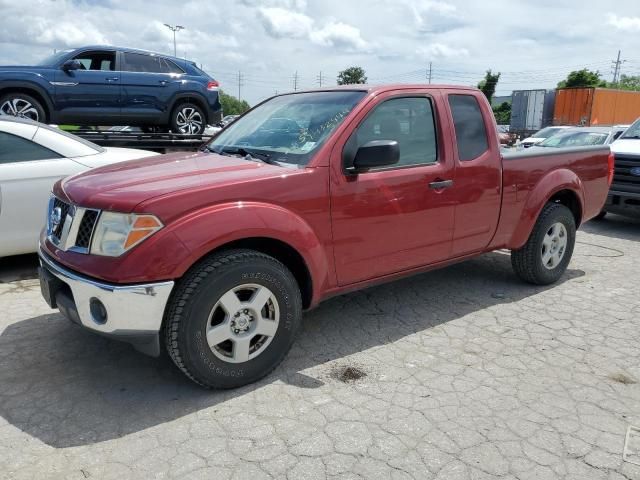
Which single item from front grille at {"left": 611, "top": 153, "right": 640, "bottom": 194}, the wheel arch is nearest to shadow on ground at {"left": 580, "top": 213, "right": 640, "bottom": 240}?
front grille at {"left": 611, "top": 153, "right": 640, "bottom": 194}

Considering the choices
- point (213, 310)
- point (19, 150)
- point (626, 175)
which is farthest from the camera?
point (626, 175)

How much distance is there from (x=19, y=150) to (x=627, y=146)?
8687mm

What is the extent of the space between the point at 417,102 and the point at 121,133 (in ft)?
16.8

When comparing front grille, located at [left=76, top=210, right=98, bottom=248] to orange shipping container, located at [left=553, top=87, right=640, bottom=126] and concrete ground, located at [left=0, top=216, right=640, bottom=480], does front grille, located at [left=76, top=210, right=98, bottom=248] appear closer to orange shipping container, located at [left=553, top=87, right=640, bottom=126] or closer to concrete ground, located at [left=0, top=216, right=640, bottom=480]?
concrete ground, located at [left=0, top=216, right=640, bottom=480]

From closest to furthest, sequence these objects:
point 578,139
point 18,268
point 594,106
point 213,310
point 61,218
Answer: point 213,310
point 61,218
point 18,268
point 578,139
point 594,106

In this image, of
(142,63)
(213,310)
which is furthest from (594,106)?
(213,310)

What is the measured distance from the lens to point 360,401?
3.11 metres

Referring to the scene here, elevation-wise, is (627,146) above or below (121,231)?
above

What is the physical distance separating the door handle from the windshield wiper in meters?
1.19

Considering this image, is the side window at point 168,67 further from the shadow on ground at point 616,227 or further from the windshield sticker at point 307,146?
the shadow on ground at point 616,227

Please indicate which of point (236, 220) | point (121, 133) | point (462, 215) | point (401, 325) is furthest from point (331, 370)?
point (121, 133)

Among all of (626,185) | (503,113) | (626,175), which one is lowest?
(626,185)

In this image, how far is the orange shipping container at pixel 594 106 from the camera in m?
26.2

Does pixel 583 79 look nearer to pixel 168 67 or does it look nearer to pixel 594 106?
pixel 594 106
